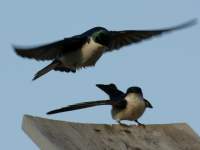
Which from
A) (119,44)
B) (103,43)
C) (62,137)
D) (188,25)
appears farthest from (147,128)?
(119,44)

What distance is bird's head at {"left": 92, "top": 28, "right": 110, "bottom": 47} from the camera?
13.6 feet

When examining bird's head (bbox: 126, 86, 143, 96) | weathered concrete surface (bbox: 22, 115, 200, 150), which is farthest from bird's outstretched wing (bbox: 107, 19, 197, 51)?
weathered concrete surface (bbox: 22, 115, 200, 150)

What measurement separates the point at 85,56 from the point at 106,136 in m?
1.46

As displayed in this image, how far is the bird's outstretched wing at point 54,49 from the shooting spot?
3.87 m

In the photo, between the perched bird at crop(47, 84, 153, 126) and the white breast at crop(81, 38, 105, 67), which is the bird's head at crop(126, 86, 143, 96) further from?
the white breast at crop(81, 38, 105, 67)

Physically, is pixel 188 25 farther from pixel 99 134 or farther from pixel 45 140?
pixel 45 140

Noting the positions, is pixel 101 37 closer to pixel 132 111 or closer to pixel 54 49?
pixel 54 49

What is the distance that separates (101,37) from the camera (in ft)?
13.7

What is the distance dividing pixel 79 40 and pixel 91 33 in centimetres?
7

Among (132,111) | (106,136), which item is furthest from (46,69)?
(106,136)

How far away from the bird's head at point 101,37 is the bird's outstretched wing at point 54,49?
0.35 feet

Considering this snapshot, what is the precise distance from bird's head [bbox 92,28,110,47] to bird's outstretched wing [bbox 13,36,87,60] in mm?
108

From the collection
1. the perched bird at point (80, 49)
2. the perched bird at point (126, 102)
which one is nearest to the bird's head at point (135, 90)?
the perched bird at point (126, 102)

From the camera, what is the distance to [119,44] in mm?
4520
